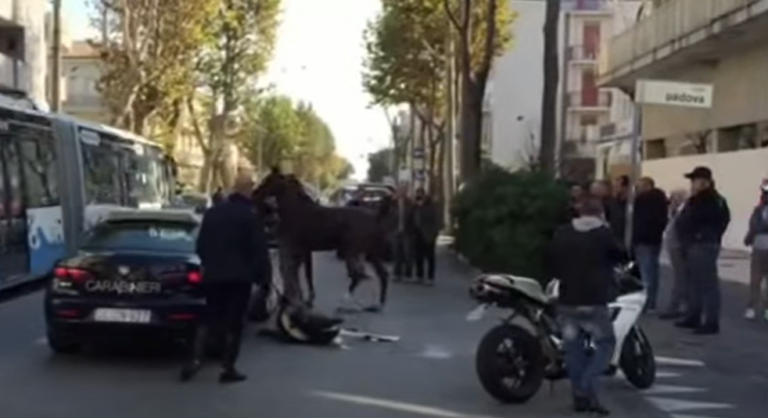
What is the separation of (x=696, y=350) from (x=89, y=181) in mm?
14219

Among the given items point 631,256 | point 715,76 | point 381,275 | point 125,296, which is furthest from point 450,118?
point 125,296

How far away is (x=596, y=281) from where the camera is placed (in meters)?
10.5

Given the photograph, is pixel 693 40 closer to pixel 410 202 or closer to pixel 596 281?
pixel 410 202

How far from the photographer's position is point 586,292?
10.5 m

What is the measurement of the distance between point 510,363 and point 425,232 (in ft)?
44.6

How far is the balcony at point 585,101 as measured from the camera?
284ft

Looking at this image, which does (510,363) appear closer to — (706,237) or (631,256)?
(631,256)

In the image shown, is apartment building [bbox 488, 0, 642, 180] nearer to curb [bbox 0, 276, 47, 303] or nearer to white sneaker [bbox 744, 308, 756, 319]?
curb [bbox 0, 276, 47, 303]

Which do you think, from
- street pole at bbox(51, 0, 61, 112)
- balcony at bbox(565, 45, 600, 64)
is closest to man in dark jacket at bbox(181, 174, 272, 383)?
street pole at bbox(51, 0, 61, 112)

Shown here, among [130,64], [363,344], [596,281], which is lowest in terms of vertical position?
[363,344]

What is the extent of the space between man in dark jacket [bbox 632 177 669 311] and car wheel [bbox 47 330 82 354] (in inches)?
280

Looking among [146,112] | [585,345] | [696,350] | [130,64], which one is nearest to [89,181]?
[696,350]

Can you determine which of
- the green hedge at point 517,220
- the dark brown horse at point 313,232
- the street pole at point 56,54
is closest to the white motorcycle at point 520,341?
the dark brown horse at point 313,232

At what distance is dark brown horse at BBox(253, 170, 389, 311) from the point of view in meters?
17.2
